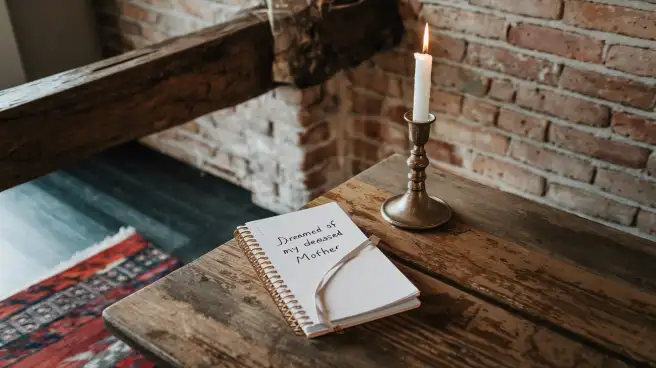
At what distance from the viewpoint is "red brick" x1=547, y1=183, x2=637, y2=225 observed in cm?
157

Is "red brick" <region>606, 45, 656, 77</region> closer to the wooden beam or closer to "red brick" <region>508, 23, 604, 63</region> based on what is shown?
"red brick" <region>508, 23, 604, 63</region>

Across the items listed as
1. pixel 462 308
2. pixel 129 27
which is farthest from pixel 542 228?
pixel 129 27

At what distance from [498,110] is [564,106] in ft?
0.57

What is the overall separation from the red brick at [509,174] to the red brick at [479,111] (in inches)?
4.3

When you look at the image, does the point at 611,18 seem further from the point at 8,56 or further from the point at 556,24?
the point at 8,56

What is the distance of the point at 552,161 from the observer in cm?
163

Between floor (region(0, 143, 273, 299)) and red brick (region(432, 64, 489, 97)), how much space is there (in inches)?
28.9

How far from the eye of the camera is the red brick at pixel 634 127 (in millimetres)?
1446

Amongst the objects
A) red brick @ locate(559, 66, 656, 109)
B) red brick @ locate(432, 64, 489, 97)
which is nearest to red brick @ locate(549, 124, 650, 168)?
red brick @ locate(559, 66, 656, 109)

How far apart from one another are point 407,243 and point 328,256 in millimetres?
142

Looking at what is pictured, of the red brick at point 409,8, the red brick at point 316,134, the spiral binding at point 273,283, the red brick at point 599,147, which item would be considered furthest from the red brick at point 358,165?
the spiral binding at point 273,283

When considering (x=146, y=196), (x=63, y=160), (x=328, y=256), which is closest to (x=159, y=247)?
(x=146, y=196)

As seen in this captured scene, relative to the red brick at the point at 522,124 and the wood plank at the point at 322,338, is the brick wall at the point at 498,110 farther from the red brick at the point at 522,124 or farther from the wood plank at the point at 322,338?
the wood plank at the point at 322,338

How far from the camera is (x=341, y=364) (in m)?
0.84
